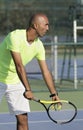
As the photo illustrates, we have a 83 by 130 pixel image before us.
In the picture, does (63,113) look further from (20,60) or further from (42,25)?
(42,25)

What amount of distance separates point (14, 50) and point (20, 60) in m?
0.16

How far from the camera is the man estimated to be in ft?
18.1

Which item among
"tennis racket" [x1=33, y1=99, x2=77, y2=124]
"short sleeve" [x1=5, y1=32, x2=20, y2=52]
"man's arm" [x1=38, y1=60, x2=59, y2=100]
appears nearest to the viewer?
"short sleeve" [x1=5, y1=32, x2=20, y2=52]

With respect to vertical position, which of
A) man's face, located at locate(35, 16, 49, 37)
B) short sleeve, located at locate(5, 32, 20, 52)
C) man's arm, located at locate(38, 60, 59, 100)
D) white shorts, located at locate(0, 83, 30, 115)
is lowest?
white shorts, located at locate(0, 83, 30, 115)

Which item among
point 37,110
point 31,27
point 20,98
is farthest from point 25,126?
point 37,110

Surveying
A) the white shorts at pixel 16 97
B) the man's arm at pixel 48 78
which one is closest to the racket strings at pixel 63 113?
the man's arm at pixel 48 78

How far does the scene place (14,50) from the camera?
18.5ft

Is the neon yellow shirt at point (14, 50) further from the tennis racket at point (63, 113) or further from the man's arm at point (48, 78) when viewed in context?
the tennis racket at point (63, 113)

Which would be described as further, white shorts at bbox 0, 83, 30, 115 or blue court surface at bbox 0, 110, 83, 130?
blue court surface at bbox 0, 110, 83, 130

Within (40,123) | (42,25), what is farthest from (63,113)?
(40,123)

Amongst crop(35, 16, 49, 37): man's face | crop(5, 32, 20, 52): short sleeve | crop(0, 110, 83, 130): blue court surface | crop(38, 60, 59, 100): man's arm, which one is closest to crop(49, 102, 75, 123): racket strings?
crop(38, 60, 59, 100): man's arm

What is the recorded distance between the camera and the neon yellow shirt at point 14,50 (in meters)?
5.71

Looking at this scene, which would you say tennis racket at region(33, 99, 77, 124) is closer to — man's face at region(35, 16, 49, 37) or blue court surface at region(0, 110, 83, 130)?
man's face at region(35, 16, 49, 37)

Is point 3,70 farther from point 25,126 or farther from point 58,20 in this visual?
point 58,20
